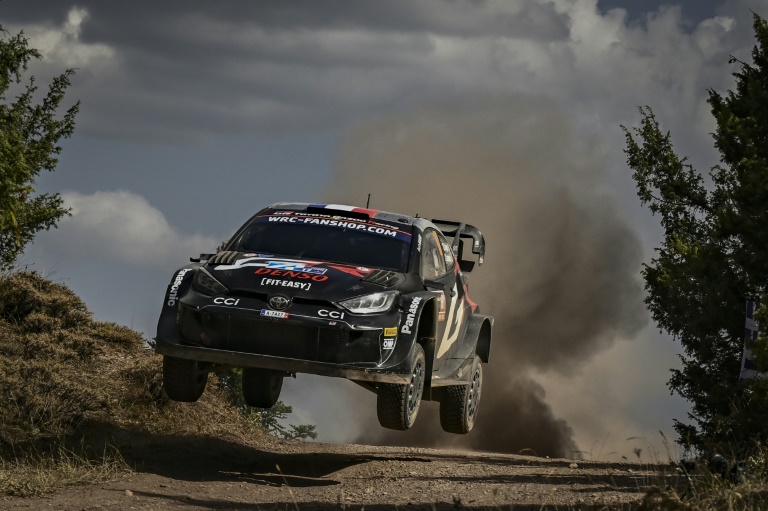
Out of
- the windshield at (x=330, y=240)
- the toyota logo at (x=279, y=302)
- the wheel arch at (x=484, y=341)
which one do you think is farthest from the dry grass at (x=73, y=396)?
the wheel arch at (x=484, y=341)

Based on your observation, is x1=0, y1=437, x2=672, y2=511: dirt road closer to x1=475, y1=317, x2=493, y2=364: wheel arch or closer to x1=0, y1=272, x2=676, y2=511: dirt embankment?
x1=0, y1=272, x2=676, y2=511: dirt embankment

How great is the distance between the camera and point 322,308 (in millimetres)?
10398

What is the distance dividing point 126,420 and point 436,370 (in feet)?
16.6

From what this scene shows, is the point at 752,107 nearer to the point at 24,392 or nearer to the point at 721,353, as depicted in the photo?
the point at 721,353

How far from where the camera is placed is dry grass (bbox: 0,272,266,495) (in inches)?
489

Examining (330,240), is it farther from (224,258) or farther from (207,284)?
(207,284)

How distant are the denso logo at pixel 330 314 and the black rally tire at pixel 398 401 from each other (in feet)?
2.71

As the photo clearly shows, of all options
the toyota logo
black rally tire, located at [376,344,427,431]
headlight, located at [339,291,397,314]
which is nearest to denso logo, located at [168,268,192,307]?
the toyota logo

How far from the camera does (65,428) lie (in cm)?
1402

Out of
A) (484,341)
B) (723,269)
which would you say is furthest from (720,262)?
(484,341)

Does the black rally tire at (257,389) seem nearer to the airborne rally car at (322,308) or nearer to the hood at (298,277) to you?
the airborne rally car at (322,308)

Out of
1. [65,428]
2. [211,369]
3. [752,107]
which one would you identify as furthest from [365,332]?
[752,107]

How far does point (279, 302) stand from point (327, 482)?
7.83 ft

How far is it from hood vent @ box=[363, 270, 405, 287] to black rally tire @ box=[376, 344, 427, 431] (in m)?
0.65
